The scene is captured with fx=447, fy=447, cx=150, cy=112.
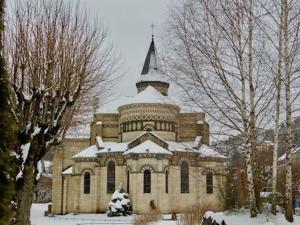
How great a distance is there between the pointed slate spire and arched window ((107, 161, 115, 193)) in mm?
11458

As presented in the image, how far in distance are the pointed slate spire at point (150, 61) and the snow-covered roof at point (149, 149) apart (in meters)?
11.1

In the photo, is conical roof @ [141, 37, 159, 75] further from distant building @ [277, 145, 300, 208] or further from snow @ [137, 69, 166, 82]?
distant building @ [277, 145, 300, 208]

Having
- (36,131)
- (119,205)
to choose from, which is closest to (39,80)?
(36,131)

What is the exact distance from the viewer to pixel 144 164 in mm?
36219

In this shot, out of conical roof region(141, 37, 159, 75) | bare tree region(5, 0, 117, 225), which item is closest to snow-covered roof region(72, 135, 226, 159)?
conical roof region(141, 37, 159, 75)

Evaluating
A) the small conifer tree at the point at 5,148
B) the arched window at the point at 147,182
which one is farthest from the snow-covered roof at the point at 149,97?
the small conifer tree at the point at 5,148

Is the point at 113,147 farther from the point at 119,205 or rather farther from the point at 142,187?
the point at 119,205

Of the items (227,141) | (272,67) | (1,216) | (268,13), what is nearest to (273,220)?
(227,141)

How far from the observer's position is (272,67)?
13.0m

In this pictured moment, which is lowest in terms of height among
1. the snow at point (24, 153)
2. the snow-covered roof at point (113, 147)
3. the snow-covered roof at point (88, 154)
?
the snow at point (24, 153)

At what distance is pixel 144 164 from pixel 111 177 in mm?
4074

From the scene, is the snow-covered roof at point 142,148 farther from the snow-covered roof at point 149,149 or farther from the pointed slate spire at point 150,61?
the pointed slate spire at point 150,61

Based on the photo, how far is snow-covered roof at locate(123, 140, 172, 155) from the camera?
3622 cm

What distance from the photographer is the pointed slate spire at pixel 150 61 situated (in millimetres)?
46188
